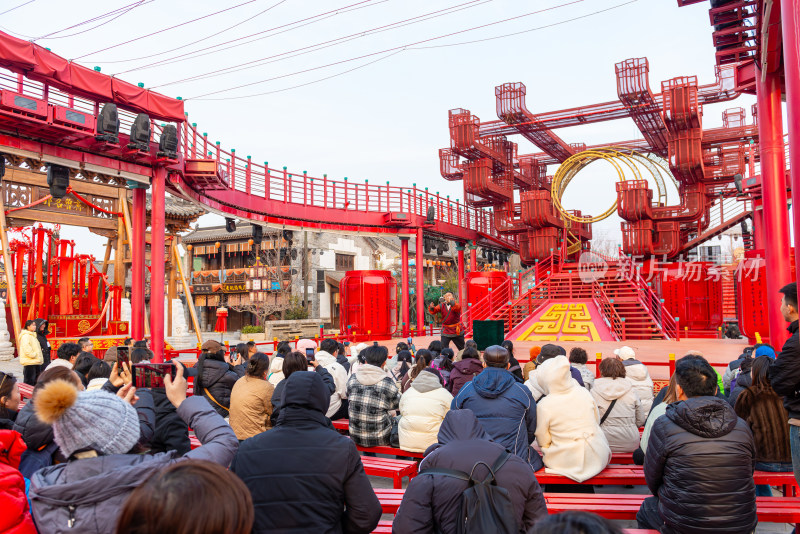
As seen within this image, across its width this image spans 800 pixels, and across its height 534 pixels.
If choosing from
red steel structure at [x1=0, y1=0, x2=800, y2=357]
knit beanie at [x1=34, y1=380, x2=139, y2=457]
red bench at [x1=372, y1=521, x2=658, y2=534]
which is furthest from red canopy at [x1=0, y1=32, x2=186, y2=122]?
red bench at [x1=372, y1=521, x2=658, y2=534]

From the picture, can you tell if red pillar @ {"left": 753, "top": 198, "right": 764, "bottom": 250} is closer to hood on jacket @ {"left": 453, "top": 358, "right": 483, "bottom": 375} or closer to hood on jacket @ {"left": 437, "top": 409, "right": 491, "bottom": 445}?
hood on jacket @ {"left": 453, "top": 358, "right": 483, "bottom": 375}

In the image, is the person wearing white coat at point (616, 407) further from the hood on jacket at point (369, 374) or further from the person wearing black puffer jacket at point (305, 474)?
the person wearing black puffer jacket at point (305, 474)

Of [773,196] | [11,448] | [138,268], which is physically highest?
[773,196]

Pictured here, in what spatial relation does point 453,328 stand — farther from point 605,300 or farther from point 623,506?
point 623,506

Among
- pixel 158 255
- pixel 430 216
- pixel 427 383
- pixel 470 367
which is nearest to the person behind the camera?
pixel 427 383

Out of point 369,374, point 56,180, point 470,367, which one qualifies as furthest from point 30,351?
point 470,367

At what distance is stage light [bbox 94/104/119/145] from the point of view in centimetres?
1124

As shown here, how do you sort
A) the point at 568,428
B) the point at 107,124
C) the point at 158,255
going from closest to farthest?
1. the point at 568,428
2. the point at 107,124
3. the point at 158,255

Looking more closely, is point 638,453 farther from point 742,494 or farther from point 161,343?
point 161,343

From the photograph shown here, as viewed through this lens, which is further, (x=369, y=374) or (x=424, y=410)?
(x=369, y=374)

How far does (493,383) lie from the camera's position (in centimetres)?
400

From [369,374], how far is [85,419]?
346 centimetres

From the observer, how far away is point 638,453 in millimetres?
4621

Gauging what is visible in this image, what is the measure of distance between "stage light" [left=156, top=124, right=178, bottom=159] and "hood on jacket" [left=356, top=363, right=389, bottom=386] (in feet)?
30.8
